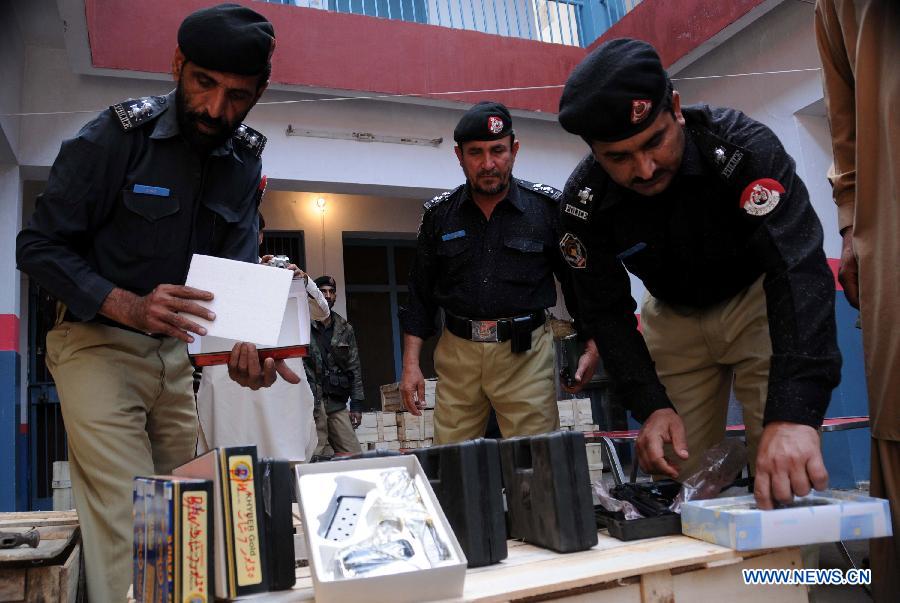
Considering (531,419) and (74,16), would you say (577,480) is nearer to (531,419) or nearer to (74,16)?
(531,419)

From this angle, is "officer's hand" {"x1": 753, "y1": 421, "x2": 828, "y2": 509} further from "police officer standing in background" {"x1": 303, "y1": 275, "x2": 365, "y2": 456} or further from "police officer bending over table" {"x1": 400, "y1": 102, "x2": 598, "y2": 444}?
"police officer standing in background" {"x1": 303, "y1": 275, "x2": 365, "y2": 456}

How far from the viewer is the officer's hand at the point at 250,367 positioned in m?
1.96

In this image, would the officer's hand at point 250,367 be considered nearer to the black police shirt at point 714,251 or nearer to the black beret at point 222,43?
the black beret at point 222,43

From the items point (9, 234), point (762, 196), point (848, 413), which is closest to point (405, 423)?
point (9, 234)

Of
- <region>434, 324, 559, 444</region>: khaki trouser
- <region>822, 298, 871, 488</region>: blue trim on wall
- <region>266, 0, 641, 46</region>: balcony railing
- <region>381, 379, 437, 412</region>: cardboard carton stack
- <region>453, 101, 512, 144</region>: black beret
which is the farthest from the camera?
<region>266, 0, 641, 46</region>: balcony railing

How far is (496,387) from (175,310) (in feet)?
4.77

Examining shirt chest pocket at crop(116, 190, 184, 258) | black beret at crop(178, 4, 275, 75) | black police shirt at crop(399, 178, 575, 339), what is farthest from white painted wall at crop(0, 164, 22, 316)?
black beret at crop(178, 4, 275, 75)

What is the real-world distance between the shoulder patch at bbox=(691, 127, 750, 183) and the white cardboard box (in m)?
0.83

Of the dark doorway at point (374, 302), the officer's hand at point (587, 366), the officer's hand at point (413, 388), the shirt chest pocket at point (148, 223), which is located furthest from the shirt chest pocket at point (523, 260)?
the dark doorway at point (374, 302)

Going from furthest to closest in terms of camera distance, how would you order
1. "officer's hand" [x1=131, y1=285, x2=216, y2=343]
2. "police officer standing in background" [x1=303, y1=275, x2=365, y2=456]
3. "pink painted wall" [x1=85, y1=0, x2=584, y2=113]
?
"police officer standing in background" [x1=303, y1=275, x2=365, y2=456]
"pink painted wall" [x1=85, y1=0, x2=584, y2=113]
"officer's hand" [x1=131, y1=285, x2=216, y2=343]

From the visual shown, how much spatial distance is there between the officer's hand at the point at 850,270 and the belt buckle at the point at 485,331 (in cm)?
133

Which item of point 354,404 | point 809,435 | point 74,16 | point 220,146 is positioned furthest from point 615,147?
point 354,404

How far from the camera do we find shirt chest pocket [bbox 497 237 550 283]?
113 inches

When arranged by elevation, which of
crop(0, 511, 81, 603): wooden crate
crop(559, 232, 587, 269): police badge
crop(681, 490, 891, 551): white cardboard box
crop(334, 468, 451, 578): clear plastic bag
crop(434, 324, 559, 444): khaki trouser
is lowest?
crop(0, 511, 81, 603): wooden crate
